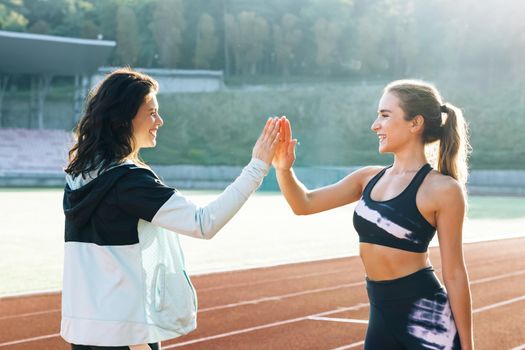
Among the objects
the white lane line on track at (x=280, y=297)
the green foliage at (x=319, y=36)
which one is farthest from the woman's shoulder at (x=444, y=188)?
the green foliage at (x=319, y=36)

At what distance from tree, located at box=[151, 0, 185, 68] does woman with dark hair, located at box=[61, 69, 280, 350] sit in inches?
3310

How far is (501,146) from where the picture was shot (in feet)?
186

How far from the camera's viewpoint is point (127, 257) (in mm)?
2984

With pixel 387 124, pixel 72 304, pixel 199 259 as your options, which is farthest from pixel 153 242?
pixel 199 259

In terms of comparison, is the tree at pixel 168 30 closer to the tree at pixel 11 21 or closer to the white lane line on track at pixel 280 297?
the tree at pixel 11 21

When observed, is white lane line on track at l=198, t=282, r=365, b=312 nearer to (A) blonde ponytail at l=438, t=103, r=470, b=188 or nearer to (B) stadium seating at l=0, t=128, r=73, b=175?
(A) blonde ponytail at l=438, t=103, r=470, b=188

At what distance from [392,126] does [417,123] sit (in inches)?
4.4

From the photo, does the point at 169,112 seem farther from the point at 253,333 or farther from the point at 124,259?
the point at 124,259

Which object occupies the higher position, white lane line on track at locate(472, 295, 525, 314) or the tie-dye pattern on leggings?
the tie-dye pattern on leggings

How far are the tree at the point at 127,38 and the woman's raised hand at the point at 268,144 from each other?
83.4 meters

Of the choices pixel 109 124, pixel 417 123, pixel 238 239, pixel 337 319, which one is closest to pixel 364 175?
pixel 417 123

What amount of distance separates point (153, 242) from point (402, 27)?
84477 millimetres

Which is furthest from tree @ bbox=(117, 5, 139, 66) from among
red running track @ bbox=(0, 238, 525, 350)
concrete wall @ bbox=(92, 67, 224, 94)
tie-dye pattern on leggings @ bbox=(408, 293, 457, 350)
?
tie-dye pattern on leggings @ bbox=(408, 293, 457, 350)

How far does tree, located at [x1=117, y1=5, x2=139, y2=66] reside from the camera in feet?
279
